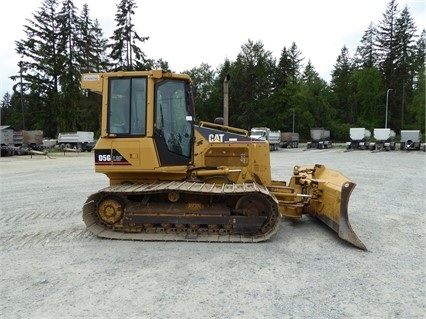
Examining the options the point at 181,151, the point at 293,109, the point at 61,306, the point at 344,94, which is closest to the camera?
the point at 61,306

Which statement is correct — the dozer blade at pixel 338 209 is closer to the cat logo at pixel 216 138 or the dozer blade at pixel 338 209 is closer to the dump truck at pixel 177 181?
the dump truck at pixel 177 181

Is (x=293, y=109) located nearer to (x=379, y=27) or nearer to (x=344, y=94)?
(x=344, y=94)

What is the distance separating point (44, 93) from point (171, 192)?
158ft

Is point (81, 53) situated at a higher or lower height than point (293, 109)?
higher

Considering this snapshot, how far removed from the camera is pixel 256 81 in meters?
60.0

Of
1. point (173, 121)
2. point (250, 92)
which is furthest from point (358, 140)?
point (173, 121)

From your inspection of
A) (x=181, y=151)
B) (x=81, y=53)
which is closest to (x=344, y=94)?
(x=81, y=53)

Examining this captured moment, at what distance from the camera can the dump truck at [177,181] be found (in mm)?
5906

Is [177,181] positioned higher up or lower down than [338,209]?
higher up

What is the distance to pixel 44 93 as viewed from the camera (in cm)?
4781

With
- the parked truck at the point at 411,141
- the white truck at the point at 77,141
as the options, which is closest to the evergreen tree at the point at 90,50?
the white truck at the point at 77,141

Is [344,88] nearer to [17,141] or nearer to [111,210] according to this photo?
[17,141]

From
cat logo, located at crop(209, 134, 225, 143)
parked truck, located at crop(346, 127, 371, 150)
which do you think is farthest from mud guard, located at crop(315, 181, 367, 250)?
parked truck, located at crop(346, 127, 371, 150)

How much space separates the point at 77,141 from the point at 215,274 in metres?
35.4
